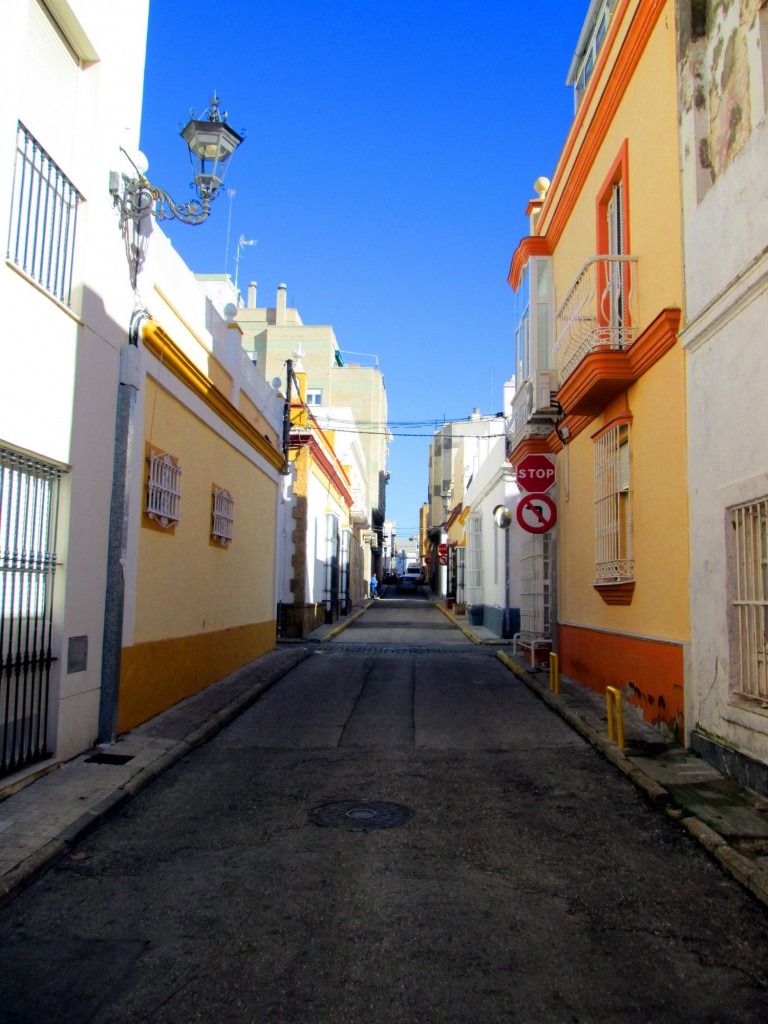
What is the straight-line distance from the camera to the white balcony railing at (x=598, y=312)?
9828 mm

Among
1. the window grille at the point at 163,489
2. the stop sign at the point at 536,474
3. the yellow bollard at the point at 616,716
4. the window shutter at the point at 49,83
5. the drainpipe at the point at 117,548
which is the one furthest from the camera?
the stop sign at the point at 536,474

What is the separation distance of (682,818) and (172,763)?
4.31 meters

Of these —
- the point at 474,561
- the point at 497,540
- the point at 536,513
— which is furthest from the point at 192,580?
the point at 474,561

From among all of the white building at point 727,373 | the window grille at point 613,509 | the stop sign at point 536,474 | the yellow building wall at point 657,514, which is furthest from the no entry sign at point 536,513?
the white building at point 727,373

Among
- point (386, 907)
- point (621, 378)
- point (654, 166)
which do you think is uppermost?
point (654, 166)

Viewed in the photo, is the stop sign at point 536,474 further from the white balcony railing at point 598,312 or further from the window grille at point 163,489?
the window grille at point 163,489

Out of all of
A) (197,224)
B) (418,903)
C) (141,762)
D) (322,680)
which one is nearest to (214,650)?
(322,680)

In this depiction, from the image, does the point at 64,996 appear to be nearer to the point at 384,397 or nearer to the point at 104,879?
the point at 104,879

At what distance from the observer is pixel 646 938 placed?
13.5 ft

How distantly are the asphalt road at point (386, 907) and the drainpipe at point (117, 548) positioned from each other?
36.1 inches

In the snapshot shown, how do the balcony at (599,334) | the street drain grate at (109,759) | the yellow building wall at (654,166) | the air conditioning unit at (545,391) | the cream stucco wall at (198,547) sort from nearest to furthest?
the street drain grate at (109,759) < the yellow building wall at (654,166) < the cream stucco wall at (198,547) < the balcony at (599,334) < the air conditioning unit at (545,391)

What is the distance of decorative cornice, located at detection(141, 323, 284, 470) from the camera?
926 cm

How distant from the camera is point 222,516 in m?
12.7

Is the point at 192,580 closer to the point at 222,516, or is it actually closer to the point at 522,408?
the point at 222,516
